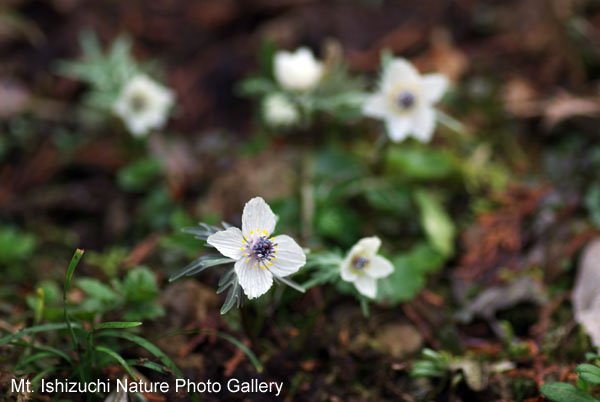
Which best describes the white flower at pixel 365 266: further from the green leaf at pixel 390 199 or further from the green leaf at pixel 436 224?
the green leaf at pixel 390 199

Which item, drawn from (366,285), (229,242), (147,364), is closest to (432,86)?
(366,285)

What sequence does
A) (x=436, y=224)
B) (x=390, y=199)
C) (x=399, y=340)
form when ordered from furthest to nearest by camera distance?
(x=390, y=199), (x=436, y=224), (x=399, y=340)

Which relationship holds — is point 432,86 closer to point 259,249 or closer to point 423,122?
point 423,122

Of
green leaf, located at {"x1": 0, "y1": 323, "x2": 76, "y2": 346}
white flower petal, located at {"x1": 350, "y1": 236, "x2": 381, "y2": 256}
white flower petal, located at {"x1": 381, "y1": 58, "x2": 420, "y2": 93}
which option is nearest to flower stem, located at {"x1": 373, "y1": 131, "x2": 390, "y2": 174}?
white flower petal, located at {"x1": 381, "y1": 58, "x2": 420, "y2": 93}

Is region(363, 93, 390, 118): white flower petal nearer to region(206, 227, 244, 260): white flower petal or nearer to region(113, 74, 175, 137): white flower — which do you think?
region(206, 227, 244, 260): white flower petal

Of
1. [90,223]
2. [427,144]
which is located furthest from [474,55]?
[90,223]

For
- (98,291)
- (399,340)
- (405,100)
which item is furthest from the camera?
(405,100)
